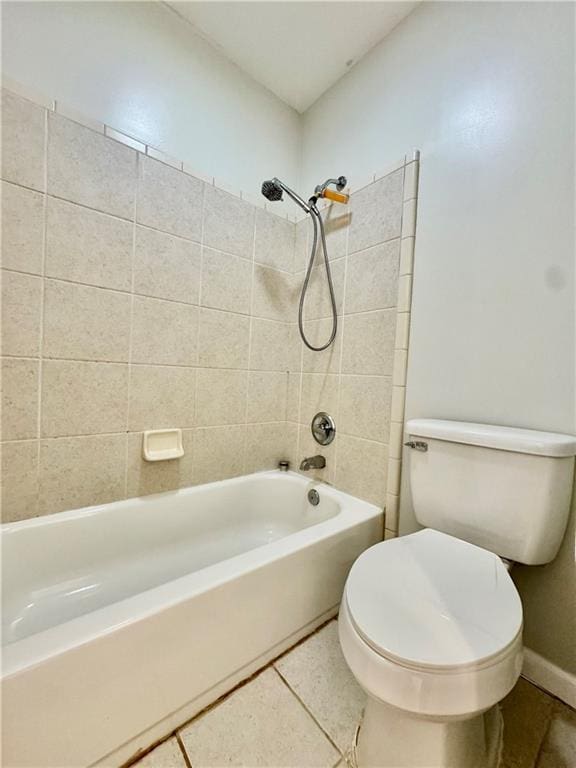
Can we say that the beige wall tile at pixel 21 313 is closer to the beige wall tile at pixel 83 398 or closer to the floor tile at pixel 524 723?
the beige wall tile at pixel 83 398

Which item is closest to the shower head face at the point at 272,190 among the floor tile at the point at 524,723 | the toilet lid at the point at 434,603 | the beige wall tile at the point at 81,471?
the beige wall tile at the point at 81,471

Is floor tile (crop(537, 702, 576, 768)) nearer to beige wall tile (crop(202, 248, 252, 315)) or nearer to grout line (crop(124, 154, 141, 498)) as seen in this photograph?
grout line (crop(124, 154, 141, 498))

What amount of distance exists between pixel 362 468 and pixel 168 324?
1.04 metres

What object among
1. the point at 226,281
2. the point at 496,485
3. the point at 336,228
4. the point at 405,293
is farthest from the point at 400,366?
the point at 226,281

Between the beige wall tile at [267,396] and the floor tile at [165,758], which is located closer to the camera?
the floor tile at [165,758]

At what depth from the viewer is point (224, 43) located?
1.37 meters

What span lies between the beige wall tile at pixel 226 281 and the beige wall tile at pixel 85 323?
0.35 metres

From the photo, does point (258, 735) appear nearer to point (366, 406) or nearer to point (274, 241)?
point (366, 406)

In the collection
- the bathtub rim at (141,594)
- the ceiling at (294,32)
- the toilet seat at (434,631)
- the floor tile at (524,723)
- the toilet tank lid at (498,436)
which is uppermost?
the ceiling at (294,32)

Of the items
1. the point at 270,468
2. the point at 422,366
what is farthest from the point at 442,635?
the point at 270,468

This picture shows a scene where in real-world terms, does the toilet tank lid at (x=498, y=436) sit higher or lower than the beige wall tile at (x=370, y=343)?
lower

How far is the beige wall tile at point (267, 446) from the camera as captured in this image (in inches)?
63.4

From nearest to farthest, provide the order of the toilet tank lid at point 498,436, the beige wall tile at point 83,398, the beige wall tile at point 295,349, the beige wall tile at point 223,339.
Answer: the toilet tank lid at point 498,436 < the beige wall tile at point 83,398 < the beige wall tile at point 223,339 < the beige wall tile at point 295,349

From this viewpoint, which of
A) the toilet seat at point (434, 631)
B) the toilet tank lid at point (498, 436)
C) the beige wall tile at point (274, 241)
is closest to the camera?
the toilet seat at point (434, 631)
